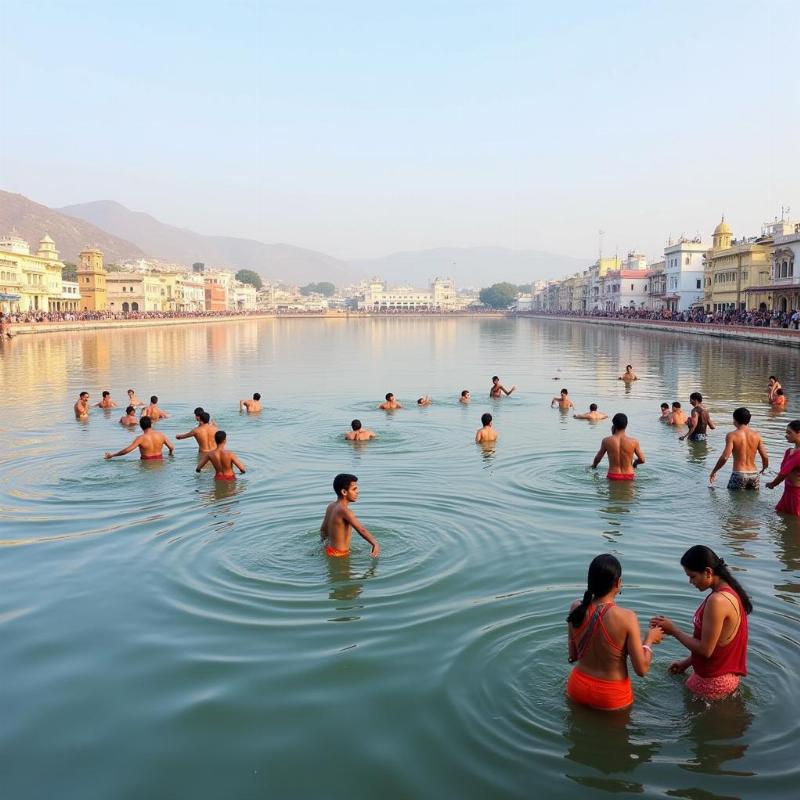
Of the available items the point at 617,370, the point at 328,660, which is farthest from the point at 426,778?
the point at 617,370

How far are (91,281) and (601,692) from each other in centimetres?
10628

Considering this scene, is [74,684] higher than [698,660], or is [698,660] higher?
[698,660]

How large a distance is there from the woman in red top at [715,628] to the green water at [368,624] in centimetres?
20

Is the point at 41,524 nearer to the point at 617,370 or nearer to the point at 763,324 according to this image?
the point at 617,370

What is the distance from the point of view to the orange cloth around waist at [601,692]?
471cm

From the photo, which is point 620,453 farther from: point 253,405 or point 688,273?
point 688,273

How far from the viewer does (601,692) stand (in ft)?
15.5

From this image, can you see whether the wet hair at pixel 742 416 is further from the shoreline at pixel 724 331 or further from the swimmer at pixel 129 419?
the shoreline at pixel 724 331

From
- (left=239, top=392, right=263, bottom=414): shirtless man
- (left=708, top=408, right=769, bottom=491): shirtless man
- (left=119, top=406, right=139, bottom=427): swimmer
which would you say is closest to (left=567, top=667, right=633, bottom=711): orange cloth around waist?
(left=708, top=408, right=769, bottom=491): shirtless man

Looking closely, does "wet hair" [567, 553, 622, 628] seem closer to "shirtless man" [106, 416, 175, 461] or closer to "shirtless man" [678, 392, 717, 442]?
"shirtless man" [106, 416, 175, 461]

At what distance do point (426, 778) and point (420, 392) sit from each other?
20806mm

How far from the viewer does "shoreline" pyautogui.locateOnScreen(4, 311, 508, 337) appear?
2302 inches

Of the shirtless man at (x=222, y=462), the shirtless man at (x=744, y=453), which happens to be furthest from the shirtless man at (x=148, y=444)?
the shirtless man at (x=744, y=453)

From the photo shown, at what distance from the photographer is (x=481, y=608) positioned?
679 centimetres
